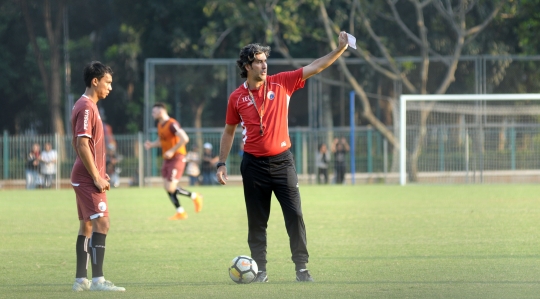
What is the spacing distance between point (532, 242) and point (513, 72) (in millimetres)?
24123

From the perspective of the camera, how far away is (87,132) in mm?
7859

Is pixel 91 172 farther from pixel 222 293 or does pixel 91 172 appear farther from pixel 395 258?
pixel 395 258

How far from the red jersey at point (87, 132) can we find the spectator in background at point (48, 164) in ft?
84.8

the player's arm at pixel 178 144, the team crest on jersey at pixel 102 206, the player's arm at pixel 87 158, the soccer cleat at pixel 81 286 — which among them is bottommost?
the soccer cleat at pixel 81 286

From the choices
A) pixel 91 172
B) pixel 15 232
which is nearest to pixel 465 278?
pixel 91 172

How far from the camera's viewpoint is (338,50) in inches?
318

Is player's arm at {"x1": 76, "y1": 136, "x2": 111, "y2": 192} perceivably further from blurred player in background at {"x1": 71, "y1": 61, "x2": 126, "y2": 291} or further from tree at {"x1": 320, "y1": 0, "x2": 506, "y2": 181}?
tree at {"x1": 320, "y1": 0, "x2": 506, "y2": 181}

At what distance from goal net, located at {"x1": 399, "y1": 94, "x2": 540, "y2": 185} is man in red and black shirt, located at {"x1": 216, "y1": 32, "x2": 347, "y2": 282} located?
67.5 ft

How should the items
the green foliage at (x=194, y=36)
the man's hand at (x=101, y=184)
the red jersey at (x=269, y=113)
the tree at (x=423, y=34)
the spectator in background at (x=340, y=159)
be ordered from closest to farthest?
the man's hand at (x=101, y=184) → the red jersey at (x=269, y=113) → the spectator in background at (x=340, y=159) → the tree at (x=423, y=34) → the green foliage at (x=194, y=36)

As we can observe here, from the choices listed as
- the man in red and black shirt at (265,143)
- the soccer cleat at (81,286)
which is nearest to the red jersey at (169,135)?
the man in red and black shirt at (265,143)

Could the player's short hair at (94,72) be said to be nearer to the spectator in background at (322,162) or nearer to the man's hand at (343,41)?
the man's hand at (343,41)

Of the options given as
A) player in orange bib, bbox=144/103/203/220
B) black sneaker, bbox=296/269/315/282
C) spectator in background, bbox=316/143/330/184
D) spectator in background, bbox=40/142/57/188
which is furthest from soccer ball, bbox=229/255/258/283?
spectator in background, bbox=40/142/57/188

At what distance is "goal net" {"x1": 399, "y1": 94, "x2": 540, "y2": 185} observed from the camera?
1182 inches

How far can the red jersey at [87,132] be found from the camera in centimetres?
787
